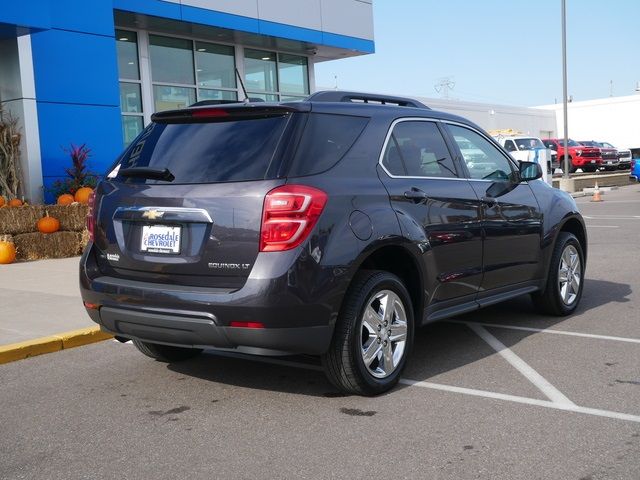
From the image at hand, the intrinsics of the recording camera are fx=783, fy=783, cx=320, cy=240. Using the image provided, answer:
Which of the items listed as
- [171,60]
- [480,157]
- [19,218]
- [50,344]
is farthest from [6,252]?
[171,60]

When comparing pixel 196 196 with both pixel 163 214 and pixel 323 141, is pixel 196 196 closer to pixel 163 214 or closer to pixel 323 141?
pixel 163 214

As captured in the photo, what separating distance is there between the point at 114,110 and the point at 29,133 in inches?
78.4

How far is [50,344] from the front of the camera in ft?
21.0

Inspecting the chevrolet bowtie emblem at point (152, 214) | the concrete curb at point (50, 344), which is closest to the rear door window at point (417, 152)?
the chevrolet bowtie emblem at point (152, 214)

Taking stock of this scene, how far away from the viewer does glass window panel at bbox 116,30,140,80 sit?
17875mm

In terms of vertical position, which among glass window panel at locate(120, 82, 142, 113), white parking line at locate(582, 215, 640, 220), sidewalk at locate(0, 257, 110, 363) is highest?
glass window panel at locate(120, 82, 142, 113)

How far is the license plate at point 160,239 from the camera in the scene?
4.64 metres

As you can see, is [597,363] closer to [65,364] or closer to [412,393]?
[412,393]

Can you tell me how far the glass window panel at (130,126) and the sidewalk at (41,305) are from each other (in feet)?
22.8

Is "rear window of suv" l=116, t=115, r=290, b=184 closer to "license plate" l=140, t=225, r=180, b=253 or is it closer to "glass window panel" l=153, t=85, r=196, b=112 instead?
"license plate" l=140, t=225, r=180, b=253

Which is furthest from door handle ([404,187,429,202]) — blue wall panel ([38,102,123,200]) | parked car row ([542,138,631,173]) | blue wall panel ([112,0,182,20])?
parked car row ([542,138,631,173])

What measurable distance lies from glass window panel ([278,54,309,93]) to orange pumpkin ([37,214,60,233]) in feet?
35.7

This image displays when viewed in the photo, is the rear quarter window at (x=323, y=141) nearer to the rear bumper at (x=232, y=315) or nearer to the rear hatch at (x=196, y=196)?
the rear hatch at (x=196, y=196)

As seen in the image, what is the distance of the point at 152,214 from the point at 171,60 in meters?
15.2
